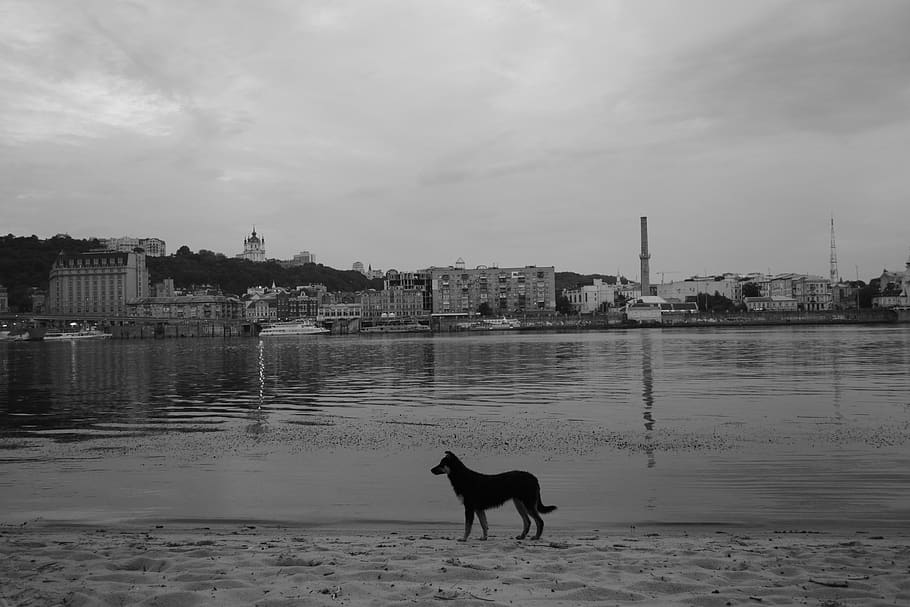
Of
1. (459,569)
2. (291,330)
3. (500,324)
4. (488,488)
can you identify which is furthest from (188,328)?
(459,569)

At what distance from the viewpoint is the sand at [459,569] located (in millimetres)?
6355

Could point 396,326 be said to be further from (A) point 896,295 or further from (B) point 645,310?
(A) point 896,295

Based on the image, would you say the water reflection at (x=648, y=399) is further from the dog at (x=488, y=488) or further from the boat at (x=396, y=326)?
the boat at (x=396, y=326)

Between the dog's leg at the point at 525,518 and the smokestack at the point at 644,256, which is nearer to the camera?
the dog's leg at the point at 525,518

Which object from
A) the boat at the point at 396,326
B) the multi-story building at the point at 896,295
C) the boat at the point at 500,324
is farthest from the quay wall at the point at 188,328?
the multi-story building at the point at 896,295

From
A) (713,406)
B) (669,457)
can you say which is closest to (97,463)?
(669,457)

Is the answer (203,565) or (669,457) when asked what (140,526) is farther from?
(669,457)

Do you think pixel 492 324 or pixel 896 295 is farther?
pixel 896 295

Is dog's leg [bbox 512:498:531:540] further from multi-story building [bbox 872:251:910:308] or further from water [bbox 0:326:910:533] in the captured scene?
multi-story building [bbox 872:251:910:308]

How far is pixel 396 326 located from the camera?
630ft

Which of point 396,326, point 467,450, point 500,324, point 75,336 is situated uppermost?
point 467,450

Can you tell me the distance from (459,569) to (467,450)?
8749mm

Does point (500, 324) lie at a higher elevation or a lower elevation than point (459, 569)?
lower

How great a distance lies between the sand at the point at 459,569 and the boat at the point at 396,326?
169m
